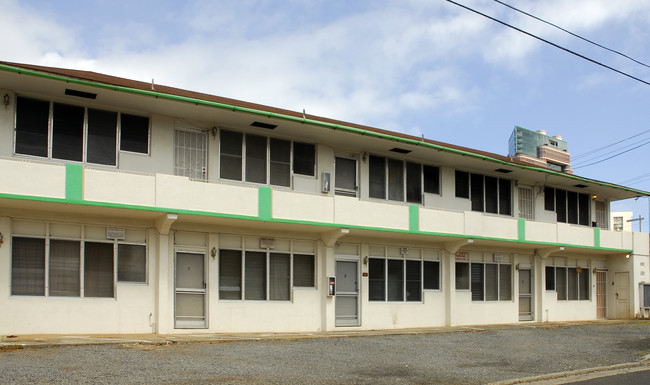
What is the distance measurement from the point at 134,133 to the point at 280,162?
446cm

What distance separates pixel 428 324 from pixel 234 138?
9.42m

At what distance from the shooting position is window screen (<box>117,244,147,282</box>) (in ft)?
54.7

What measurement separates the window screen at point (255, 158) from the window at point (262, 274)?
7.08 ft

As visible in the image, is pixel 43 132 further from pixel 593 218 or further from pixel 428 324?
pixel 593 218

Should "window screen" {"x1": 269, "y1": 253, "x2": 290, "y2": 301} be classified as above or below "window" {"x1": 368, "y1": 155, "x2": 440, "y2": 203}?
below

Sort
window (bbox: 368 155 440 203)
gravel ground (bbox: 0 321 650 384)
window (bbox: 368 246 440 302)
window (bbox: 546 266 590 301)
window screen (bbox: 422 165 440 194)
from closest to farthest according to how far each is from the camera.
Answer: gravel ground (bbox: 0 321 650 384) < window (bbox: 368 246 440 302) < window (bbox: 368 155 440 203) < window screen (bbox: 422 165 440 194) < window (bbox: 546 266 590 301)

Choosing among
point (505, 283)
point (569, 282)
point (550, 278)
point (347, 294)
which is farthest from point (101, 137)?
point (569, 282)

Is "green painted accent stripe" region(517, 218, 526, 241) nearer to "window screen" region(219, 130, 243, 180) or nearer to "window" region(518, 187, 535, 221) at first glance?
"window" region(518, 187, 535, 221)

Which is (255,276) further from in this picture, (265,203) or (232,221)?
(265,203)

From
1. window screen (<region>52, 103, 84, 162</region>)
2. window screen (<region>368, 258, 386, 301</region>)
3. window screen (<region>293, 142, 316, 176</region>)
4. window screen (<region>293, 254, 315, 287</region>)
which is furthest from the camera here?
window screen (<region>368, 258, 386, 301</region>)

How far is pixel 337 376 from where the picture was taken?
10961mm

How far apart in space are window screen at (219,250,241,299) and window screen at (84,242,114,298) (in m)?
3.04

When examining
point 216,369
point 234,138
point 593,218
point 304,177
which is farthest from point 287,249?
point 593,218

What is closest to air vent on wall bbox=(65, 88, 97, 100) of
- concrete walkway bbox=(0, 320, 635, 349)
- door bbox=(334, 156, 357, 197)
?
concrete walkway bbox=(0, 320, 635, 349)
